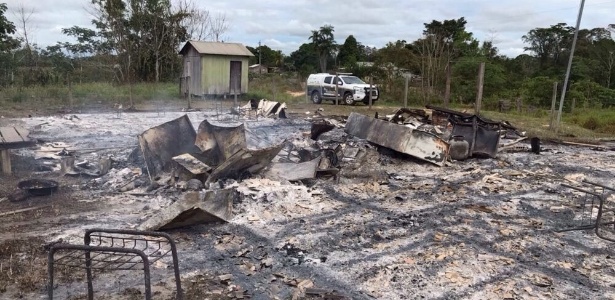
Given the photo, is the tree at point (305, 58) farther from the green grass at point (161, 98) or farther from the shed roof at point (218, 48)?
the green grass at point (161, 98)

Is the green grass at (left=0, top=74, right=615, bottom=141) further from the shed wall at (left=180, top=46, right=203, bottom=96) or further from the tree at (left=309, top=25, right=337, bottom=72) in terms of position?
the tree at (left=309, top=25, right=337, bottom=72)

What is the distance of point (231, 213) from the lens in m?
6.38

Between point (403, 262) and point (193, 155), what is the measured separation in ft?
14.9

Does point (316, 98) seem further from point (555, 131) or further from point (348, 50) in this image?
point (348, 50)

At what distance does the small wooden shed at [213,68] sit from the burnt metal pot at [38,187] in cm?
1508

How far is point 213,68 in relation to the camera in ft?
74.3

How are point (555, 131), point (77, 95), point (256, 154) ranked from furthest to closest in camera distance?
point (77, 95) → point (555, 131) → point (256, 154)

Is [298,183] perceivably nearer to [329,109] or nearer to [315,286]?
[315,286]

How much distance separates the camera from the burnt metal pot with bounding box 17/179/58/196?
7.04 m

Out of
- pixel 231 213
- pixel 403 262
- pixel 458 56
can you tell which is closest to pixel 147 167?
pixel 231 213

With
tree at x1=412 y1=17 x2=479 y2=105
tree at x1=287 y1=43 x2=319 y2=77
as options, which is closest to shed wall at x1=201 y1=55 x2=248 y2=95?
tree at x1=412 y1=17 x2=479 y2=105

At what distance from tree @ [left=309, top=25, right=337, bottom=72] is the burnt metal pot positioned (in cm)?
3486

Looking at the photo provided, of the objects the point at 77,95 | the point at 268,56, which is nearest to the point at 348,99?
the point at 77,95

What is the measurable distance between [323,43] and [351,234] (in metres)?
37.4
